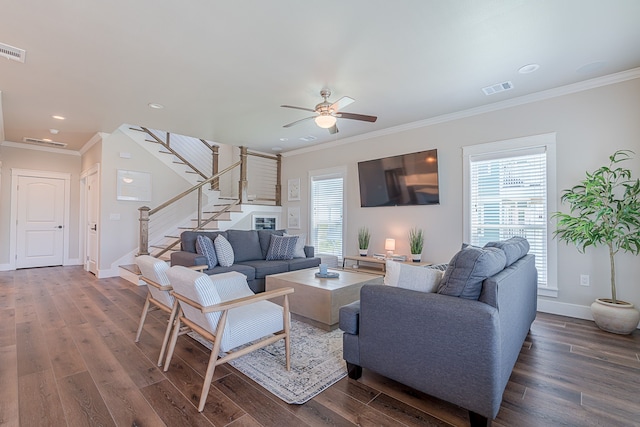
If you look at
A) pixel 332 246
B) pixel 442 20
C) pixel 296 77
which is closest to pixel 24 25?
pixel 296 77

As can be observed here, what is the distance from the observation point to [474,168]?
435 centimetres

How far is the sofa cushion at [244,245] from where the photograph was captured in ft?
15.5

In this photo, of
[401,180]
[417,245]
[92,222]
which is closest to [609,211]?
[417,245]

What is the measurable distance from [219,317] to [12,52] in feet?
10.8

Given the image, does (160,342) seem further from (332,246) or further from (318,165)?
(318,165)

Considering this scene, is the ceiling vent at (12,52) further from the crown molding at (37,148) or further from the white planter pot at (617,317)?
the white planter pot at (617,317)

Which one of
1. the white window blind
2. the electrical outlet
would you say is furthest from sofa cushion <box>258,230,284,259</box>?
the electrical outlet

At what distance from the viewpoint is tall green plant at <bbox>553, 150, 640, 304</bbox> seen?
3047 mm

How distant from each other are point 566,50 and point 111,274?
7.46m

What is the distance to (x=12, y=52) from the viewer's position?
286 centimetres

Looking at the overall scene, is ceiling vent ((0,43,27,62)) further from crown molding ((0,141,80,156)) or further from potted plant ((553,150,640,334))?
potted plant ((553,150,640,334))

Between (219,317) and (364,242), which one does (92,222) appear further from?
(219,317)

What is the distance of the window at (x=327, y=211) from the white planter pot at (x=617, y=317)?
384cm

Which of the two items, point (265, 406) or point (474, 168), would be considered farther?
point (474, 168)
